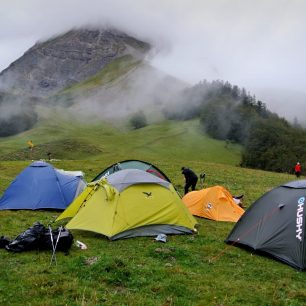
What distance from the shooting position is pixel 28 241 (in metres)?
14.1

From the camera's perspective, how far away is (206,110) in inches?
7372

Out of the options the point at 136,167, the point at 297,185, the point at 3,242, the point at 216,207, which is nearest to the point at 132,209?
the point at 3,242

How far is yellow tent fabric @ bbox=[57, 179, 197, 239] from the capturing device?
16984 mm

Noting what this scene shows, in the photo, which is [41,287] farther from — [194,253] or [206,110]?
[206,110]

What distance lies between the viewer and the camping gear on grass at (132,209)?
670 inches

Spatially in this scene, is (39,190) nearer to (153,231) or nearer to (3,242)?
(153,231)

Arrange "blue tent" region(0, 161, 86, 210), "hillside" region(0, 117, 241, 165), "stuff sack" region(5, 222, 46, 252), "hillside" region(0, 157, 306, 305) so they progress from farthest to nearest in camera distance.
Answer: "hillside" region(0, 117, 241, 165)
"blue tent" region(0, 161, 86, 210)
"stuff sack" region(5, 222, 46, 252)
"hillside" region(0, 157, 306, 305)

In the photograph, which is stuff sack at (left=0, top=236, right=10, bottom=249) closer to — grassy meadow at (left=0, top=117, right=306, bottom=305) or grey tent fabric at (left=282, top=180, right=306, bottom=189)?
grassy meadow at (left=0, top=117, right=306, bottom=305)

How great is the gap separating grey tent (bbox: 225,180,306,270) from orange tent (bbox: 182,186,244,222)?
604cm

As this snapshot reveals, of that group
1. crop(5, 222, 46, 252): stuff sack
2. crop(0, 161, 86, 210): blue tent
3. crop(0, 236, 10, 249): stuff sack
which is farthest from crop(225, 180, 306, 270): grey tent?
crop(0, 161, 86, 210): blue tent

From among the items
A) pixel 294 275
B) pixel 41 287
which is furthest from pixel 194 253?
pixel 41 287

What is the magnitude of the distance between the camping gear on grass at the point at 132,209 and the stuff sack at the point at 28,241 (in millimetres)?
2968

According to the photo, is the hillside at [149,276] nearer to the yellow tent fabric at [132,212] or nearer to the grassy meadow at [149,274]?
the grassy meadow at [149,274]

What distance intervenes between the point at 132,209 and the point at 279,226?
5.80 m
